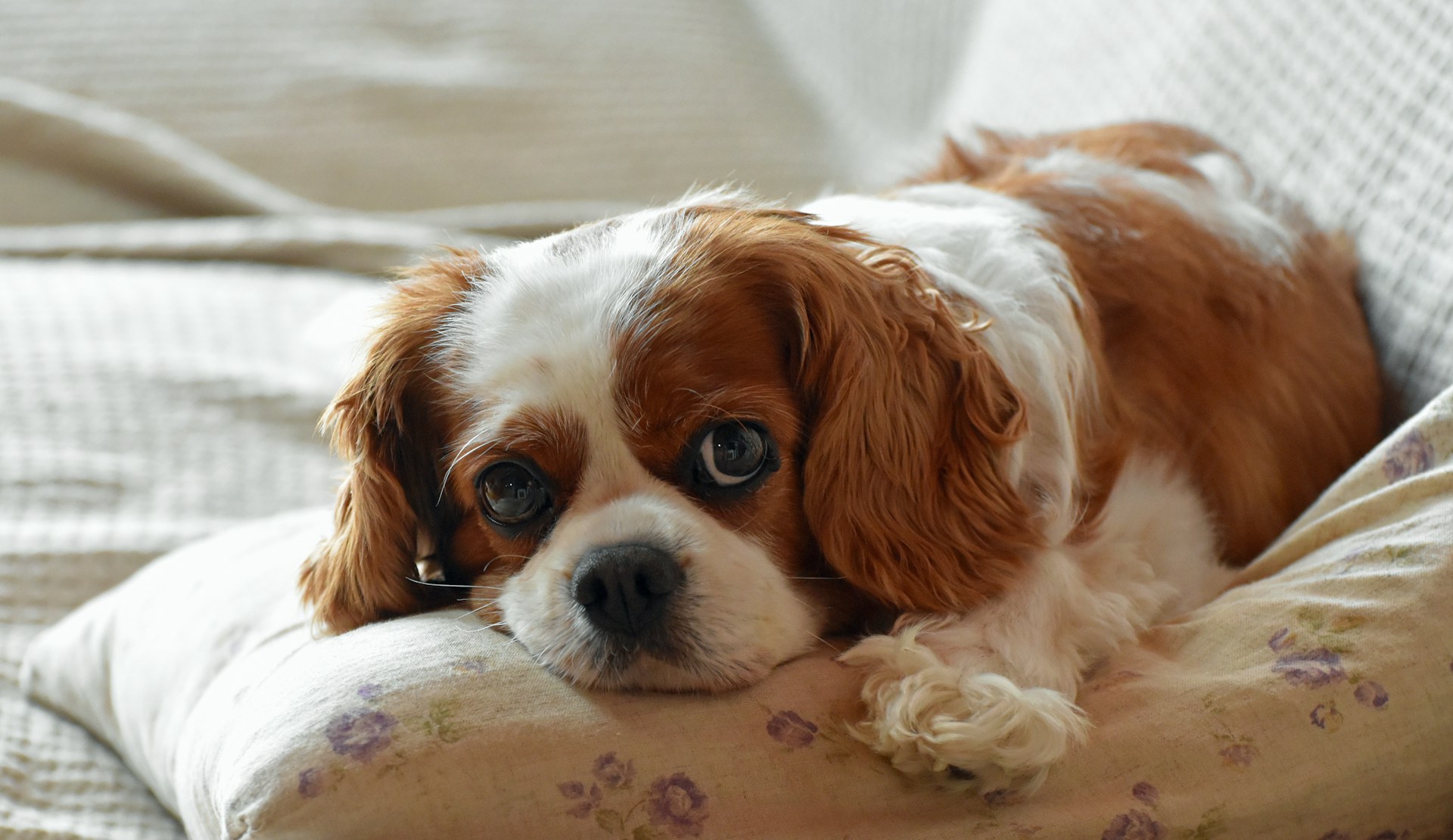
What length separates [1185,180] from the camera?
2.09m

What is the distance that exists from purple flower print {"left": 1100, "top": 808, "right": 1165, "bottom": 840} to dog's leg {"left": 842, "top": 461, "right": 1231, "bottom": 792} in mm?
84

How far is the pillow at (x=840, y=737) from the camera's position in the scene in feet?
3.97

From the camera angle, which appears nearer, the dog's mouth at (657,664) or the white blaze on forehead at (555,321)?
the dog's mouth at (657,664)

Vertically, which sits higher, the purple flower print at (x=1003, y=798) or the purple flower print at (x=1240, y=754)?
the purple flower print at (x=1240, y=754)

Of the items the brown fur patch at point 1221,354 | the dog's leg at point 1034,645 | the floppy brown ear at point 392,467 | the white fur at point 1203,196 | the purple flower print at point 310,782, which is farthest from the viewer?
the white fur at point 1203,196

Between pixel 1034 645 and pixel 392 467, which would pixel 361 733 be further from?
pixel 1034 645

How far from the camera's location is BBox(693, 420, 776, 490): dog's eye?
152 centimetres

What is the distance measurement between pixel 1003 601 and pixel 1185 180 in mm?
930

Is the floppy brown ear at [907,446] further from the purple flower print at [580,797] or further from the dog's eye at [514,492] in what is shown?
the purple flower print at [580,797]

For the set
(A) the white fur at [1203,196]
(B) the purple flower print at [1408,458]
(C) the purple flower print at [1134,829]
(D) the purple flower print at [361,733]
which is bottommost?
(C) the purple flower print at [1134,829]

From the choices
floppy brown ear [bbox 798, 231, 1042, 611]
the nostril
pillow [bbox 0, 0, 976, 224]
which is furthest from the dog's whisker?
pillow [bbox 0, 0, 976, 224]

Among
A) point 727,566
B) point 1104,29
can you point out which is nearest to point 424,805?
point 727,566

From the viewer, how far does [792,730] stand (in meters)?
1.32

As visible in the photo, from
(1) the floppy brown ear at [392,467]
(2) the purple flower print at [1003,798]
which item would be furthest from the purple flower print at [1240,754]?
(1) the floppy brown ear at [392,467]
